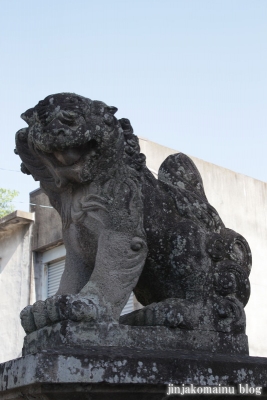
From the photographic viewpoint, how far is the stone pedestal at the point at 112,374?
3.77 m

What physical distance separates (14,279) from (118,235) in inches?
438

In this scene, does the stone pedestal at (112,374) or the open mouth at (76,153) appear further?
the open mouth at (76,153)

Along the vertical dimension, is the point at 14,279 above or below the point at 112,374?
above

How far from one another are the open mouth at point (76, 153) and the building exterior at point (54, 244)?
858 centimetres

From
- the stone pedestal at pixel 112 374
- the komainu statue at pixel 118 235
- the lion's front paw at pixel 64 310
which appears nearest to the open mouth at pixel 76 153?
the komainu statue at pixel 118 235

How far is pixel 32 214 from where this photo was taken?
15.0 metres

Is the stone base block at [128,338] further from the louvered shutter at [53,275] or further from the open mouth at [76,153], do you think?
the louvered shutter at [53,275]

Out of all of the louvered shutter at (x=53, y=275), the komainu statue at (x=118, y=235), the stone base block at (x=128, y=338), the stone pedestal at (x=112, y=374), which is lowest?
the stone pedestal at (x=112, y=374)

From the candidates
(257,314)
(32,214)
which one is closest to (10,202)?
(32,214)

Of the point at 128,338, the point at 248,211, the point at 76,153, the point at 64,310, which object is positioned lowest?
the point at 128,338

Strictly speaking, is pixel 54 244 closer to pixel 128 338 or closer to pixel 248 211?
pixel 248 211

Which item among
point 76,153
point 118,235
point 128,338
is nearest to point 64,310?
point 128,338

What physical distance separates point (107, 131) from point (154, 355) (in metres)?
1.36

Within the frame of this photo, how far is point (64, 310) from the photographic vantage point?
4.08 m
